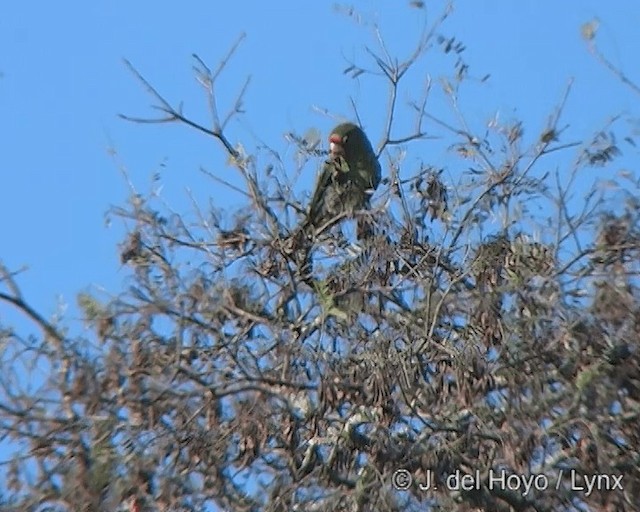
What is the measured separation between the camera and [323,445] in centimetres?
760

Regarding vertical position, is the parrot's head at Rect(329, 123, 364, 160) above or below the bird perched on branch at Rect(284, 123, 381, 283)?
above

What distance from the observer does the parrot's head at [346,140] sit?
9.13m

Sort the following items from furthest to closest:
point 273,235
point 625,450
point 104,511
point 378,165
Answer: point 378,165 < point 273,235 < point 625,450 < point 104,511

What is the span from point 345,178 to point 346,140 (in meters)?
0.62

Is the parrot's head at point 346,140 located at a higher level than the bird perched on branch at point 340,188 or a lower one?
higher

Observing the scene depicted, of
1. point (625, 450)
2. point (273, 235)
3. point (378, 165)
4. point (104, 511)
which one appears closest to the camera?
point (104, 511)

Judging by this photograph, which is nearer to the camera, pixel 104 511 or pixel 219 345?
pixel 104 511

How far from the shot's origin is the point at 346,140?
934cm

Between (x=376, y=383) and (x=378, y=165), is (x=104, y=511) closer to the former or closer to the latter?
(x=376, y=383)

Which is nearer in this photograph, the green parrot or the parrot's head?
the green parrot

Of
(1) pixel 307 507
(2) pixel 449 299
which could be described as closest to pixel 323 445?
(1) pixel 307 507

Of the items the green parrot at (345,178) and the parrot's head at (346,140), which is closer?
the green parrot at (345,178)

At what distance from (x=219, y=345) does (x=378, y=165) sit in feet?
5.03

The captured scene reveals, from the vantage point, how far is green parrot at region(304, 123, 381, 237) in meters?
8.41
